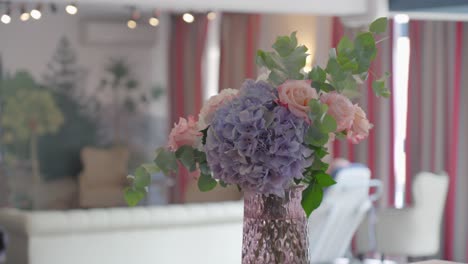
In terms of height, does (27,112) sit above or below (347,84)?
above

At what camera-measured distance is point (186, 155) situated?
206 cm

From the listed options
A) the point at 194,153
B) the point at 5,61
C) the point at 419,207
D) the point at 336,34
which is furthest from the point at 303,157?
the point at 5,61

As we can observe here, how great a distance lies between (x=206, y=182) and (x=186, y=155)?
0.07 m

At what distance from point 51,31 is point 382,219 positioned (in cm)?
615

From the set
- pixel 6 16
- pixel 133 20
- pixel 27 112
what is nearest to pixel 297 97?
pixel 6 16

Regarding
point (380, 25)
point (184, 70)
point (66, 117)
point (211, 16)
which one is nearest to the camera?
point (380, 25)

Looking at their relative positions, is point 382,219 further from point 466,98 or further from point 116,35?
point 116,35

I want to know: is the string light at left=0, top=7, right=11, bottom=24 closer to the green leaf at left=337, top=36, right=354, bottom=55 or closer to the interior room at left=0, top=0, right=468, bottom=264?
the interior room at left=0, top=0, right=468, bottom=264

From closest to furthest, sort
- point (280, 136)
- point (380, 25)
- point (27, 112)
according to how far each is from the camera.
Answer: point (280, 136) < point (380, 25) < point (27, 112)

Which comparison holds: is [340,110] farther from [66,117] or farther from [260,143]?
[66,117]

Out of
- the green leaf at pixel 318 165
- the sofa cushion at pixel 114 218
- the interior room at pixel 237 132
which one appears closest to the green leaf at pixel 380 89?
the interior room at pixel 237 132

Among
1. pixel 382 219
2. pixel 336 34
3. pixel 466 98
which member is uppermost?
pixel 336 34

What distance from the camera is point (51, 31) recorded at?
12789mm

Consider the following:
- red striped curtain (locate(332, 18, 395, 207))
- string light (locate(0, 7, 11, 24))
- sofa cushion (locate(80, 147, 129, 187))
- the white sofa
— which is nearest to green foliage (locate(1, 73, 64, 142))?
sofa cushion (locate(80, 147, 129, 187))
